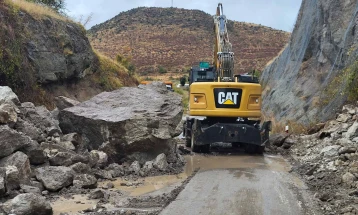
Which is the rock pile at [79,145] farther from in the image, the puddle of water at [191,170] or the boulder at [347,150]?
the boulder at [347,150]

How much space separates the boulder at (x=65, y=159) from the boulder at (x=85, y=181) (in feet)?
2.03

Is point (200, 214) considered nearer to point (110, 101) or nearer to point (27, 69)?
point (110, 101)

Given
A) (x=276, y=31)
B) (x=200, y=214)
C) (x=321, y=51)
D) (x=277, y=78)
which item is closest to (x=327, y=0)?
(x=321, y=51)

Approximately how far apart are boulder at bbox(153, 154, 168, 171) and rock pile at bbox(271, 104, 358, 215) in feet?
10.1

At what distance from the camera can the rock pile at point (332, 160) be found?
762 cm

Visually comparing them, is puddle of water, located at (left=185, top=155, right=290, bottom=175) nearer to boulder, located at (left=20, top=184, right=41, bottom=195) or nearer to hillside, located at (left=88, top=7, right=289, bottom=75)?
boulder, located at (left=20, top=184, right=41, bottom=195)

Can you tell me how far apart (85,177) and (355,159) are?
5.61m

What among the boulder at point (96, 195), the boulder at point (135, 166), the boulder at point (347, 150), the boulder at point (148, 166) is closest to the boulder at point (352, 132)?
the boulder at point (347, 150)

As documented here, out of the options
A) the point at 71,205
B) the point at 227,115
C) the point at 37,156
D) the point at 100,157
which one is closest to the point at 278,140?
the point at 227,115

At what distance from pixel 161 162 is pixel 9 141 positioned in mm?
3640

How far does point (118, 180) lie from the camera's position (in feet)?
31.5

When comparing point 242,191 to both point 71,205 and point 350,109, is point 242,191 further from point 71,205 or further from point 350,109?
point 350,109

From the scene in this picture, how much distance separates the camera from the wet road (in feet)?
23.3

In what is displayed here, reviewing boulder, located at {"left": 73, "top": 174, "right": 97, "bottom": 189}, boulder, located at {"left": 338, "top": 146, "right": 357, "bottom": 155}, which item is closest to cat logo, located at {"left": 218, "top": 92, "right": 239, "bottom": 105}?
boulder, located at {"left": 338, "top": 146, "right": 357, "bottom": 155}
